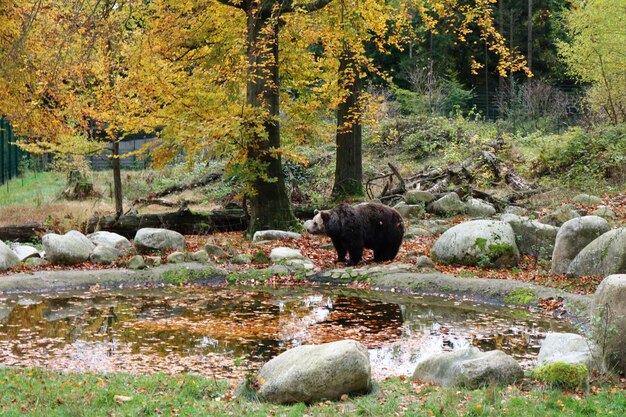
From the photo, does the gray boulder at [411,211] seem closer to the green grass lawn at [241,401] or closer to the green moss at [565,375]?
the green grass lawn at [241,401]

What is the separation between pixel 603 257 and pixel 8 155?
1134 inches

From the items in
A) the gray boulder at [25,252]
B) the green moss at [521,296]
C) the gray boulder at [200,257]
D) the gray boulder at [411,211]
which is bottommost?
the green moss at [521,296]

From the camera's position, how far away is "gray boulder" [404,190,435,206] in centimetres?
2158

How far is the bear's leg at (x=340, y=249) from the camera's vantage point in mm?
15995

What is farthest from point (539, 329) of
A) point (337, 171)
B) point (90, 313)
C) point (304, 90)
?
point (337, 171)

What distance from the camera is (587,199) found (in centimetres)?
1986

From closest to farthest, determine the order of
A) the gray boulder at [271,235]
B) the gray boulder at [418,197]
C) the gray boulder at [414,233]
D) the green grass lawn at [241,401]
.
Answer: the green grass lawn at [241,401], the gray boulder at [271,235], the gray boulder at [414,233], the gray boulder at [418,197]

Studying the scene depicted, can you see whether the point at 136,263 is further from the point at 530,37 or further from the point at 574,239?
the point at 530,37

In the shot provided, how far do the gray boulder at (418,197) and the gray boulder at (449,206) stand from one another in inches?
13.4

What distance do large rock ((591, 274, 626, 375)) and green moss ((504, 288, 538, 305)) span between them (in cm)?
447

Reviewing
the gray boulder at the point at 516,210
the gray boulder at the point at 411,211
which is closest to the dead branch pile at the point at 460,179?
the gray boulder at the point at 516,210

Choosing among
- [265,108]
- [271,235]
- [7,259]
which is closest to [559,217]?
[271,235]

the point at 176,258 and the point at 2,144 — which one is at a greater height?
the point at 2,144

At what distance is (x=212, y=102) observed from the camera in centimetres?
1834
